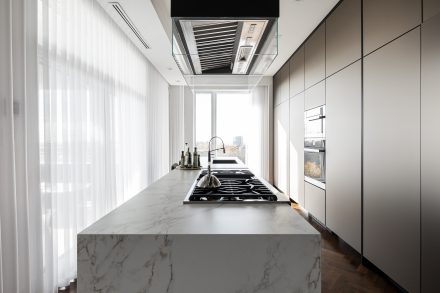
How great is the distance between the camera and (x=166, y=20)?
3701mm

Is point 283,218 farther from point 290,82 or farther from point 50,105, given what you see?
point 290,82

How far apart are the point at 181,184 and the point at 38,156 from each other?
1.08 m

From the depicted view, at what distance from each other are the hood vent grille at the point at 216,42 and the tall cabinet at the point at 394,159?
135 centimetres

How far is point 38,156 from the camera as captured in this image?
78.2 inches

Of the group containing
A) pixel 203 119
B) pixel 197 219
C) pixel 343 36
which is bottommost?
pixel 197 219

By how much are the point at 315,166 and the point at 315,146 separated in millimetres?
304

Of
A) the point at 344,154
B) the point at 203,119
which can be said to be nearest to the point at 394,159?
the point at 344,154

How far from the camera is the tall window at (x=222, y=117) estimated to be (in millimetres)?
7109

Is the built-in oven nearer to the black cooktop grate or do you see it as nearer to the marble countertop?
the black cooktop grate

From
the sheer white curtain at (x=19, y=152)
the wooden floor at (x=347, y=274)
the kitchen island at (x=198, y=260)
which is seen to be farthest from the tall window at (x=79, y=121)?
the wooden floor at (x=347, y=274)

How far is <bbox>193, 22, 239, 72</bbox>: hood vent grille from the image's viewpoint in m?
1.57

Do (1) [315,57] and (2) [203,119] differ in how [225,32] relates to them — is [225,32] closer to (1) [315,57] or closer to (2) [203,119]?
(1) [315,57]

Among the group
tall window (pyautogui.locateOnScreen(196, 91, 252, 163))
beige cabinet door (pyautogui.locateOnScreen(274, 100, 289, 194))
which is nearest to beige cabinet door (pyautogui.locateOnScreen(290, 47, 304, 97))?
beige cabinet door (pyautogui.locateOnScreen(274, 100, 289, 194))

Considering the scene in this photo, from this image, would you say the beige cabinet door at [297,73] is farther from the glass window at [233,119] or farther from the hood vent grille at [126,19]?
the hood vent grille at [126,19]
